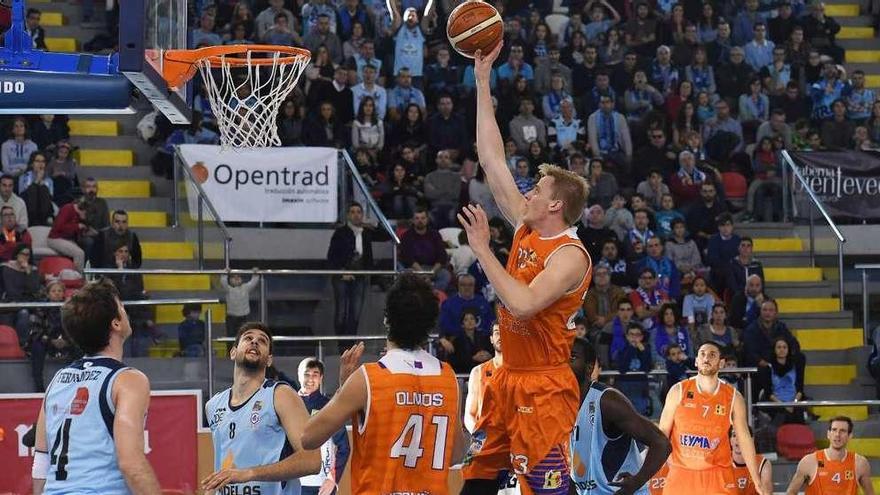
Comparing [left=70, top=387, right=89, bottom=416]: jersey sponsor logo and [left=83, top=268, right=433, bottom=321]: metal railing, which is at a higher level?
[left=70, top=387, right=89, bottom=416]: jersey sponsor logo

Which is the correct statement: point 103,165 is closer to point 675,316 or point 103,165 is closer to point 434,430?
point 675,316

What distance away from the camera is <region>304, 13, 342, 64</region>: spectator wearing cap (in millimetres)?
18828

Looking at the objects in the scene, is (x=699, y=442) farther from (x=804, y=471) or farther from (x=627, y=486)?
(x=627, y=486)

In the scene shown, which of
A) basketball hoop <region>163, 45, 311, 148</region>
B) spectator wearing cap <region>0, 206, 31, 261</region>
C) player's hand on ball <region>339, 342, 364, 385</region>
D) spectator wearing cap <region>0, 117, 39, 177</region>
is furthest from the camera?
spectator wearing cap <region>0, 117, 39, 177</region>

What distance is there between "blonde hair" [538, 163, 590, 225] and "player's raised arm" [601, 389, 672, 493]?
173 cm

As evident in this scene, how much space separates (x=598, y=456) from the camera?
8945 millimetres

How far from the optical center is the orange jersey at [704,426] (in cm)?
1195

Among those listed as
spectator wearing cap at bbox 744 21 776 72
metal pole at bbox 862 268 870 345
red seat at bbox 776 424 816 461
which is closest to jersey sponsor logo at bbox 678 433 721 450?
red seat at bbox 776 424 816 461

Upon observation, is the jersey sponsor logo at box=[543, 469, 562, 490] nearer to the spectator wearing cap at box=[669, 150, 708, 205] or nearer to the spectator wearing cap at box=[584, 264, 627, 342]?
the spectator wearing cap at box=[584, 264, 627, 342]

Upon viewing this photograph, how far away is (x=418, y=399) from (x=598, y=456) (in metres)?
2.70

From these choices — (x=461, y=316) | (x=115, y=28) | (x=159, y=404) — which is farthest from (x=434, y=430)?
(x=115, y=28)

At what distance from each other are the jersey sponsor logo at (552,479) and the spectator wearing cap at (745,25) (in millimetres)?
16143

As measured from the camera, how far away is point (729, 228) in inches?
707

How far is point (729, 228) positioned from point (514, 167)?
272cm
